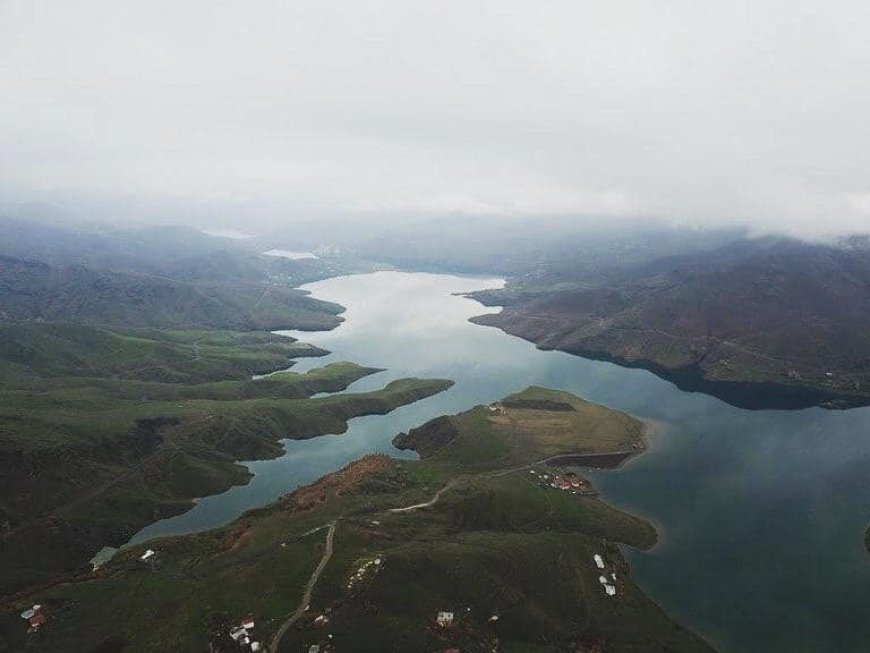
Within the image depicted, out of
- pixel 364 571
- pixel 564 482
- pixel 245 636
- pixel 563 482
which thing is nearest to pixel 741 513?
pixel 564 482

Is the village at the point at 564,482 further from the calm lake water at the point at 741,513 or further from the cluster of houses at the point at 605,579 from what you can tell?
the cluster of houses at the point at 605,579

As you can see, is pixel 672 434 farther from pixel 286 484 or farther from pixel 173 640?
pixel 173 640

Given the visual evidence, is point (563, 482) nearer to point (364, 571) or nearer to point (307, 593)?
point (364, 571)

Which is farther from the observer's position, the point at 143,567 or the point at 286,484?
the point at 286,484

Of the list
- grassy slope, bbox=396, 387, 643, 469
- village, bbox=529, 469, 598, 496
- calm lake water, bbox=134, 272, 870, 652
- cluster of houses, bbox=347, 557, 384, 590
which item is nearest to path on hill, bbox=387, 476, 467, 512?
grassy slope, bbox=396, 387, 643, 469

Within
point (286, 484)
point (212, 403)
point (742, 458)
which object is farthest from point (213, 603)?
point (742, 458)

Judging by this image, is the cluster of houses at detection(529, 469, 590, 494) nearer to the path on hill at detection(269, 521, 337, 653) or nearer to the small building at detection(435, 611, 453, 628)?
the path on hill at detection(269, 521, 337, 653)
